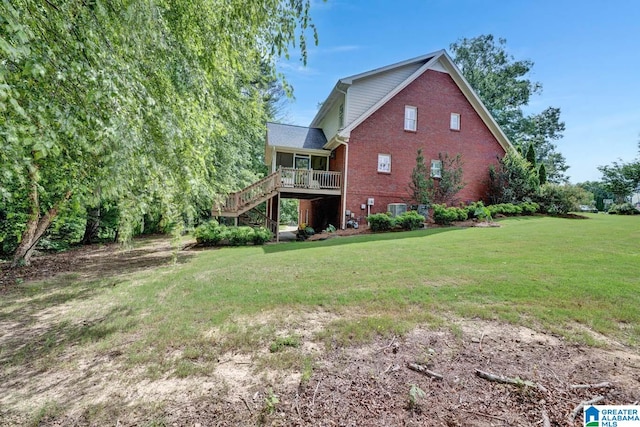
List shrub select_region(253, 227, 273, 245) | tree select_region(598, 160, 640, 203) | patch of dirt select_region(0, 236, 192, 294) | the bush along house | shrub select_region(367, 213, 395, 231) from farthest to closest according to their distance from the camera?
tree select_region(598, 160, 640, 203)
the bush along house
shrub select_region(367, 213, 395, 231)
shrub select_region(253, 227, 273, 245)
patch of dirt select_region(0, 236, 192, 294)

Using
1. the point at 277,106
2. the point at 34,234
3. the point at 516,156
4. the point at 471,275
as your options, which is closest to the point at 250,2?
the point at 471,275

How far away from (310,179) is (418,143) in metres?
6.33

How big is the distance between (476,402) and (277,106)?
29.3 meters

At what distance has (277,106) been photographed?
28.8m

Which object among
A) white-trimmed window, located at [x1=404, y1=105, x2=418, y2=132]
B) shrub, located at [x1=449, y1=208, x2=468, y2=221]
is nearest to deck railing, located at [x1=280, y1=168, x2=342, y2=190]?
white-trimmed window, located at [x1=404, y1=105, x2=418, y2=132]

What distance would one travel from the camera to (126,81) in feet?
9.25

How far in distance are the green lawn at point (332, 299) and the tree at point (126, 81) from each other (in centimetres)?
155

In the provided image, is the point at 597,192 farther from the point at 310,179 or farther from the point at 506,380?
the point at 506,380

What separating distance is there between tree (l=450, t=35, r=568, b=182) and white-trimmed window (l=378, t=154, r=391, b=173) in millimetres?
20601

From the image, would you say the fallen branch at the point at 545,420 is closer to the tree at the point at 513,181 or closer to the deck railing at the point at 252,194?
the deck railing at the point at 252,194

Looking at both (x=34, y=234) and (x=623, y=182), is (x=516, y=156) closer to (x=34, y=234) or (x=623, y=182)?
(x=623, y=182)

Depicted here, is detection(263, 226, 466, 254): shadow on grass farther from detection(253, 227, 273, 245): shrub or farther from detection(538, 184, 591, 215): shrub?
detection(538, 184, 591, 215): shrub

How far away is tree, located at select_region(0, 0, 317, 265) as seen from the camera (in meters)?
2.40

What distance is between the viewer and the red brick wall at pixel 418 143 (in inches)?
603
